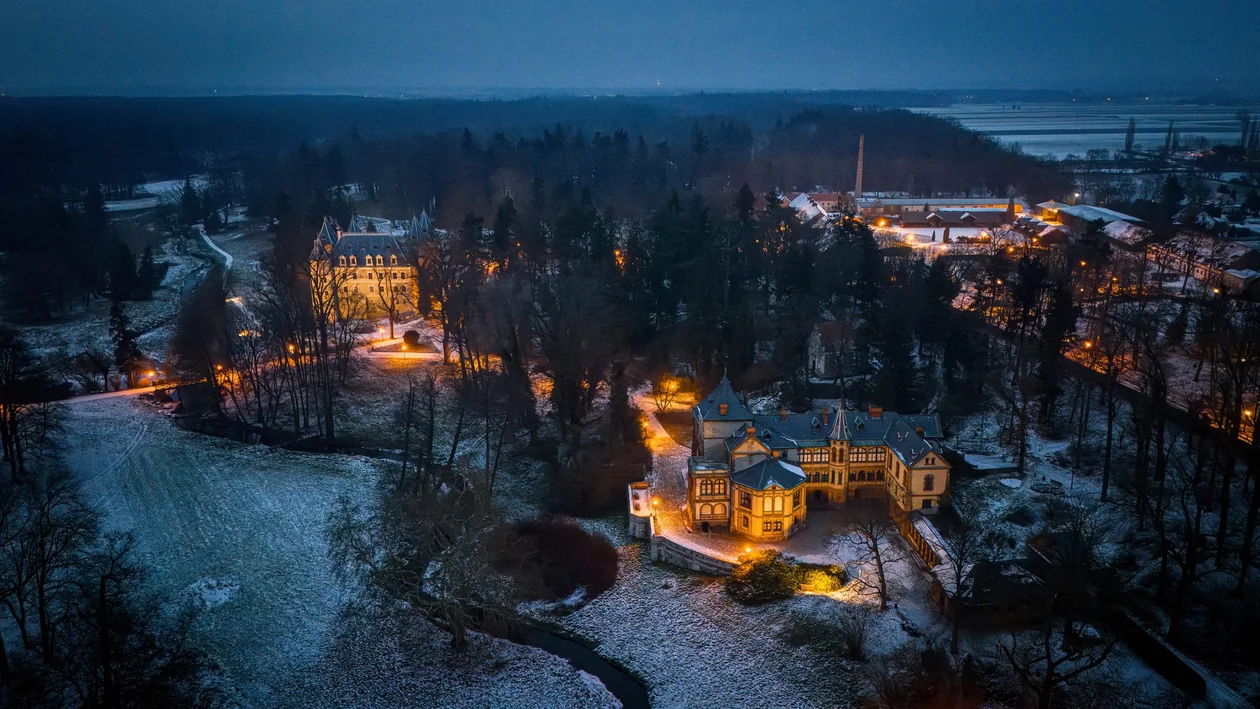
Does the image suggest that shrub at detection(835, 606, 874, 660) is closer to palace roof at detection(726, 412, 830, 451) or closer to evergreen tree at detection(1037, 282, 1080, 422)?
palace roof at detection(726, 412, 830, 451)

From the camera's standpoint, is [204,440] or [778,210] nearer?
[204,440]

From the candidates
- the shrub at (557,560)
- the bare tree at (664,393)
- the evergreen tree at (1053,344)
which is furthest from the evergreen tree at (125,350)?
the evergreen tree at (1053,344)

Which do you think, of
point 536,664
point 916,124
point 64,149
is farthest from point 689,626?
point 916,124

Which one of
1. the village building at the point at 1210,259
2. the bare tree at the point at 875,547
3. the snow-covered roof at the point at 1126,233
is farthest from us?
the snow-covered roof at the point at 1126,233

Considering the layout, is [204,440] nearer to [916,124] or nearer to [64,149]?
[64,149]

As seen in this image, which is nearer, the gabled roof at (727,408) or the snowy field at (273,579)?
the snowy field at (273,579)

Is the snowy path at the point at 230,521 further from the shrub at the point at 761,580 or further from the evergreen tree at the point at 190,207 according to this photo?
the evergreen tree at the point at 190,207
